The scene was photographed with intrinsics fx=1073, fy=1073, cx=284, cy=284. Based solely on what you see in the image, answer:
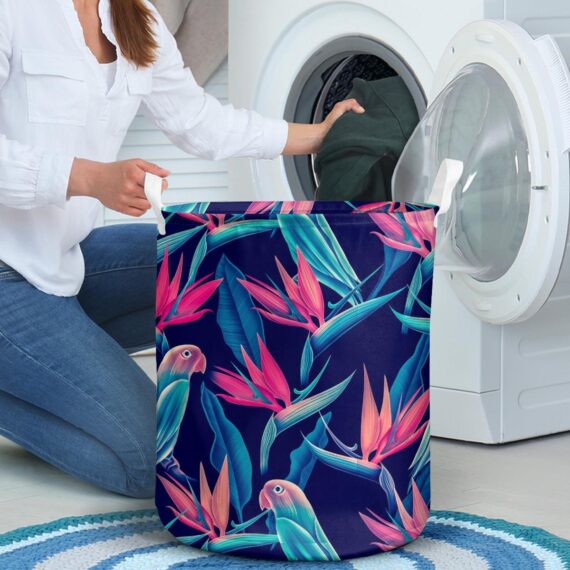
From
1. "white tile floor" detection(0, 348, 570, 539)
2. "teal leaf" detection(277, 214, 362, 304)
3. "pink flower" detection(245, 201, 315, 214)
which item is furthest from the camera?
"white tile floor" detection(0, 348, 570, 539)

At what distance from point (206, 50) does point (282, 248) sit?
1.65m

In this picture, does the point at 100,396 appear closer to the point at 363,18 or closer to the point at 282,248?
the point at 282,248

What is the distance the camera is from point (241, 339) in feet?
4.03

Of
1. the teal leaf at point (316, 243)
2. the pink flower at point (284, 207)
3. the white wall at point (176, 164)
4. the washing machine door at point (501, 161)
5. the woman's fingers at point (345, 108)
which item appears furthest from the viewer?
the white wall at point (176, 164)

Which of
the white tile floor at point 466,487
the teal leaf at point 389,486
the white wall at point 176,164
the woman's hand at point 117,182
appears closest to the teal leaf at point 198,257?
the woman's hand at point 117,182

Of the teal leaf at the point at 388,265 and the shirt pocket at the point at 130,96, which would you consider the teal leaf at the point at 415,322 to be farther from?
the shirt pocket at the point at 130,96

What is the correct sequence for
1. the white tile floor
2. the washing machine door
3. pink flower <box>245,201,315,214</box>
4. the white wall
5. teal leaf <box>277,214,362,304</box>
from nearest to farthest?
teal leaf <box>277,214,362,304</box>
pink flower <box>245,201,315,214</box>
the white tile floor
the washing machine door
the white wall

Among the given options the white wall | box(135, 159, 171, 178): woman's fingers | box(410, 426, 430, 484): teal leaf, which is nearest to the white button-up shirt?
box(135, 159, 171, 178): woman's fingers

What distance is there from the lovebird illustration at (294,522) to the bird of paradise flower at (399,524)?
57mm

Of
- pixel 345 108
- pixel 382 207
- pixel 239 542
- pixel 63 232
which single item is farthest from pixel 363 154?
pixel 239 542

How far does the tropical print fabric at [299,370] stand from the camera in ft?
3.98

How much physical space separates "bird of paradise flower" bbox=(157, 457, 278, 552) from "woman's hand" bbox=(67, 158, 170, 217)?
1.09 feet

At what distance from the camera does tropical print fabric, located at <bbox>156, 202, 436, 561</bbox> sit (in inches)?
47.8

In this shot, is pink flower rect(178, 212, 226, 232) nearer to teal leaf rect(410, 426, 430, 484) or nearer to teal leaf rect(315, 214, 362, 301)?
teal leaf rect(315, 214, 362, 301)
